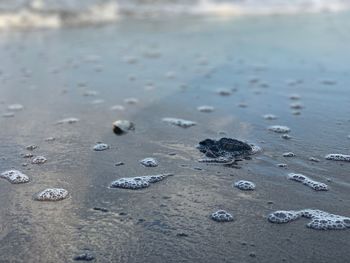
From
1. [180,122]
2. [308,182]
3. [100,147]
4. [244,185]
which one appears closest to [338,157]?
[308,182]

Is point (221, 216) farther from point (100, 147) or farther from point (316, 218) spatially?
point (100, 147)

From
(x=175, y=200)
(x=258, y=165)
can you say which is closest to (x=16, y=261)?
(x=175, y=200)

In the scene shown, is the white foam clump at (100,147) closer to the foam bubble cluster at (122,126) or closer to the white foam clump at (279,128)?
the foam bubble cluster at (122,126)

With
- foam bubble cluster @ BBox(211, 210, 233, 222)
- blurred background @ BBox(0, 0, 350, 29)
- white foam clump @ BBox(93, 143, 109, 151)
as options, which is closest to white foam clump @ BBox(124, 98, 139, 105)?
white foam clump @ BBox(93, 143, 109, 151)

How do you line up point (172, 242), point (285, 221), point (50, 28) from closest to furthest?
point (172, 242)
point (285, 221)
point (50, 28)

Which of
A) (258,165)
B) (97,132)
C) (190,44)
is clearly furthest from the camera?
(190,44)

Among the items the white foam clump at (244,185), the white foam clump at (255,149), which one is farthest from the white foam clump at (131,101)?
the white foam clump at (244,185)

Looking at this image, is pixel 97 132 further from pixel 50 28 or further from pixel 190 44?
pixel 50 28
